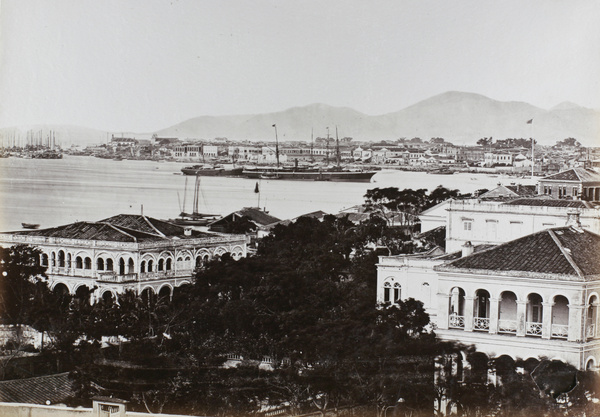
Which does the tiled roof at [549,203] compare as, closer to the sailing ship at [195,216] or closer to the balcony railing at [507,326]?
the balcony railing at [507,326]

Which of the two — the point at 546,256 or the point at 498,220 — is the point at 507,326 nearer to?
the point at 546,256

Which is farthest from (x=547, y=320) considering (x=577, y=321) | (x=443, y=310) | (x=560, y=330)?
(x=443, y=310)

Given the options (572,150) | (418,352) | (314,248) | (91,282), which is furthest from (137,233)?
(572,150)

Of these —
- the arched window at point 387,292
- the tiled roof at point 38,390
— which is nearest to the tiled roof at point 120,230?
the tiled roof at point 38,390

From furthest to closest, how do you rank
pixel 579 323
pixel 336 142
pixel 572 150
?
pixel 336 142
pixel 572 150
pixel 579 323

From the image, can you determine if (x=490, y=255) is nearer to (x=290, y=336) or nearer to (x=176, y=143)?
(x=290, y=336)

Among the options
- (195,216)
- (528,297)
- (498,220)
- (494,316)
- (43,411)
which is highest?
(498,220)
